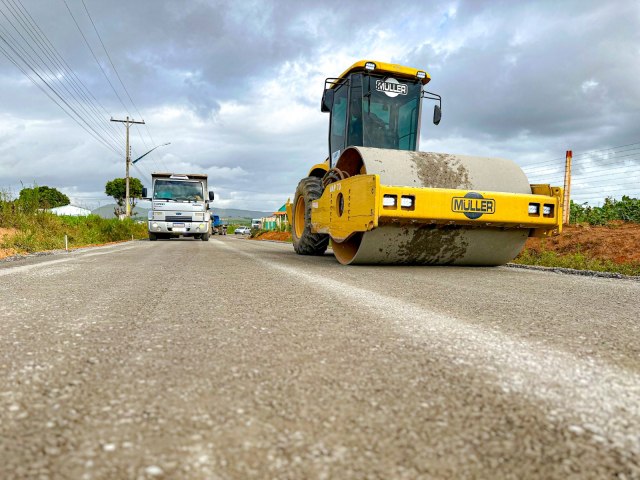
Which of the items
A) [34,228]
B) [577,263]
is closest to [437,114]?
[577,263]

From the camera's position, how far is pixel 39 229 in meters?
12.7

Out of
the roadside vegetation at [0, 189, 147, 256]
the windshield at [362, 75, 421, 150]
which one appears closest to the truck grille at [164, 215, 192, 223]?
the roadside vegetation at [0, 189, 147, 256]

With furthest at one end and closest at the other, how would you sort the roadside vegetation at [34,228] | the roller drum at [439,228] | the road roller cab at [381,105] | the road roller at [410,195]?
the roadside vegetation at [34,228], the road roller cab at [381,105], the roller drum at [439,228], the road roller at [410,195]

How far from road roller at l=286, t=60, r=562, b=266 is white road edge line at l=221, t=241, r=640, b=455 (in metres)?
2.90

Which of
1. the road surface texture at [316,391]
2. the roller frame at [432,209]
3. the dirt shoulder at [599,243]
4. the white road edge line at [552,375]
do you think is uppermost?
the roller frame at [432,209]

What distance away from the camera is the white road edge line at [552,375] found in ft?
4.12

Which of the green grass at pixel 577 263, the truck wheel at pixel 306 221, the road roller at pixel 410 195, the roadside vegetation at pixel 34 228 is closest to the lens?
the road roller at pixel 410 195

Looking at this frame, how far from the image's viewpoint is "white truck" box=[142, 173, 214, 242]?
18.2m

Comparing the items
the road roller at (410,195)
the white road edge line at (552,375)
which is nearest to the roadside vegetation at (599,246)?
the road roller at (410,195)

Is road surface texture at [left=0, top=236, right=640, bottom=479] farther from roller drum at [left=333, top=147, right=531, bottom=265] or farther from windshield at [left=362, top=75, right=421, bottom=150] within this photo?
windshield at [left=362, top=75, right=421, bottom=150]

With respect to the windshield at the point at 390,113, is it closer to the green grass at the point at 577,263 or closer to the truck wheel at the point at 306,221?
the truck wheel at the point at 306,221

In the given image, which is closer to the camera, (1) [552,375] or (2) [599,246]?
(1) [552,375]

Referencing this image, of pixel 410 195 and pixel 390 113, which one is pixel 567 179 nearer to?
pixel 390 113

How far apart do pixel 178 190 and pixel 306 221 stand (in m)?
11.9
